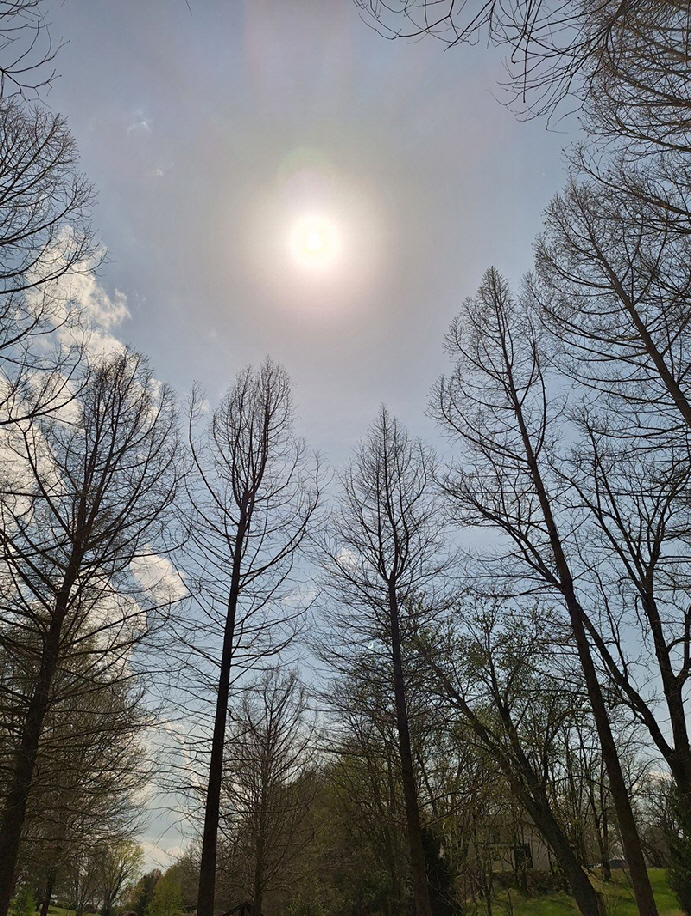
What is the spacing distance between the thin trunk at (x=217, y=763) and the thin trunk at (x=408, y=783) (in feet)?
8.94

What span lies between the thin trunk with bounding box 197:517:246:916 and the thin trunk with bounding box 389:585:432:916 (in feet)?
8.94

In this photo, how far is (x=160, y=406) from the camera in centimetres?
788

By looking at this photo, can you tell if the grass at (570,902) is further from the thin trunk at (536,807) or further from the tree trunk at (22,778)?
the tree trunk at (22,778)

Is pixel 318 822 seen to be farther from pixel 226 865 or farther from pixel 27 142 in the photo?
pixel 27 142

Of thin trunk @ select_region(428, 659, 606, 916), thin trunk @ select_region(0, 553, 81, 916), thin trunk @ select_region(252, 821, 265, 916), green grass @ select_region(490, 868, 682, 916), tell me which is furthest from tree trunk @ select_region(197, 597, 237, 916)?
green grass @ select_region(490, 868, 682, 916)

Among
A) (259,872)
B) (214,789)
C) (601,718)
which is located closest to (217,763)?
(214,789)

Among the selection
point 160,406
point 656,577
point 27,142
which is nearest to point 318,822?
point 656,577

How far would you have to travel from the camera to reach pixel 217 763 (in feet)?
21.0

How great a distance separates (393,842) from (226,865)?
17.3ft

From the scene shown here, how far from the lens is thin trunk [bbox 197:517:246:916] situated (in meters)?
5.79

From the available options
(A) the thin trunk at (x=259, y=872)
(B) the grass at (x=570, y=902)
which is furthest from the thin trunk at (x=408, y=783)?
(B) the grass at (x=570, y=902)

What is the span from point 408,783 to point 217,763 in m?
2.94

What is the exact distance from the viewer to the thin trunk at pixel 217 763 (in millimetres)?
5785

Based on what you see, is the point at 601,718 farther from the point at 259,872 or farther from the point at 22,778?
the point at 259,872
